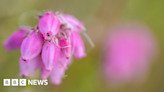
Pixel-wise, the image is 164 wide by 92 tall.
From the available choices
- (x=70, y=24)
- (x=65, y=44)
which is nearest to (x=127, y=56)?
(x=70, y=24)

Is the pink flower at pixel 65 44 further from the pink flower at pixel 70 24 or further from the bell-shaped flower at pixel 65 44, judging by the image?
the pink flower at pixel 70 24

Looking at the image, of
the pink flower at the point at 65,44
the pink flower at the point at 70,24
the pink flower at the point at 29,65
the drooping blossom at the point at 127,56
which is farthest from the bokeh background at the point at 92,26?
the pink flower at the point at 65,44

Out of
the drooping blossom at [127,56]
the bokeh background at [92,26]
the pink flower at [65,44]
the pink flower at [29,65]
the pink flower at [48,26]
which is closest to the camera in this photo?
the pink flower at [48,26]

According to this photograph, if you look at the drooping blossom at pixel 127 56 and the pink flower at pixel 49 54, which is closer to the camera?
the pink flower at pixel 49 54

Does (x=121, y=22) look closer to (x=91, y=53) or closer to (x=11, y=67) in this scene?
(x=91, y=53)

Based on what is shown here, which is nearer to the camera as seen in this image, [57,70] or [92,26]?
[57,70]

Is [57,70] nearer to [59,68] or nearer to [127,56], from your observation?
[59,68]

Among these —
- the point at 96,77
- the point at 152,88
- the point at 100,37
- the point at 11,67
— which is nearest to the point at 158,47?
the point at 152,88
